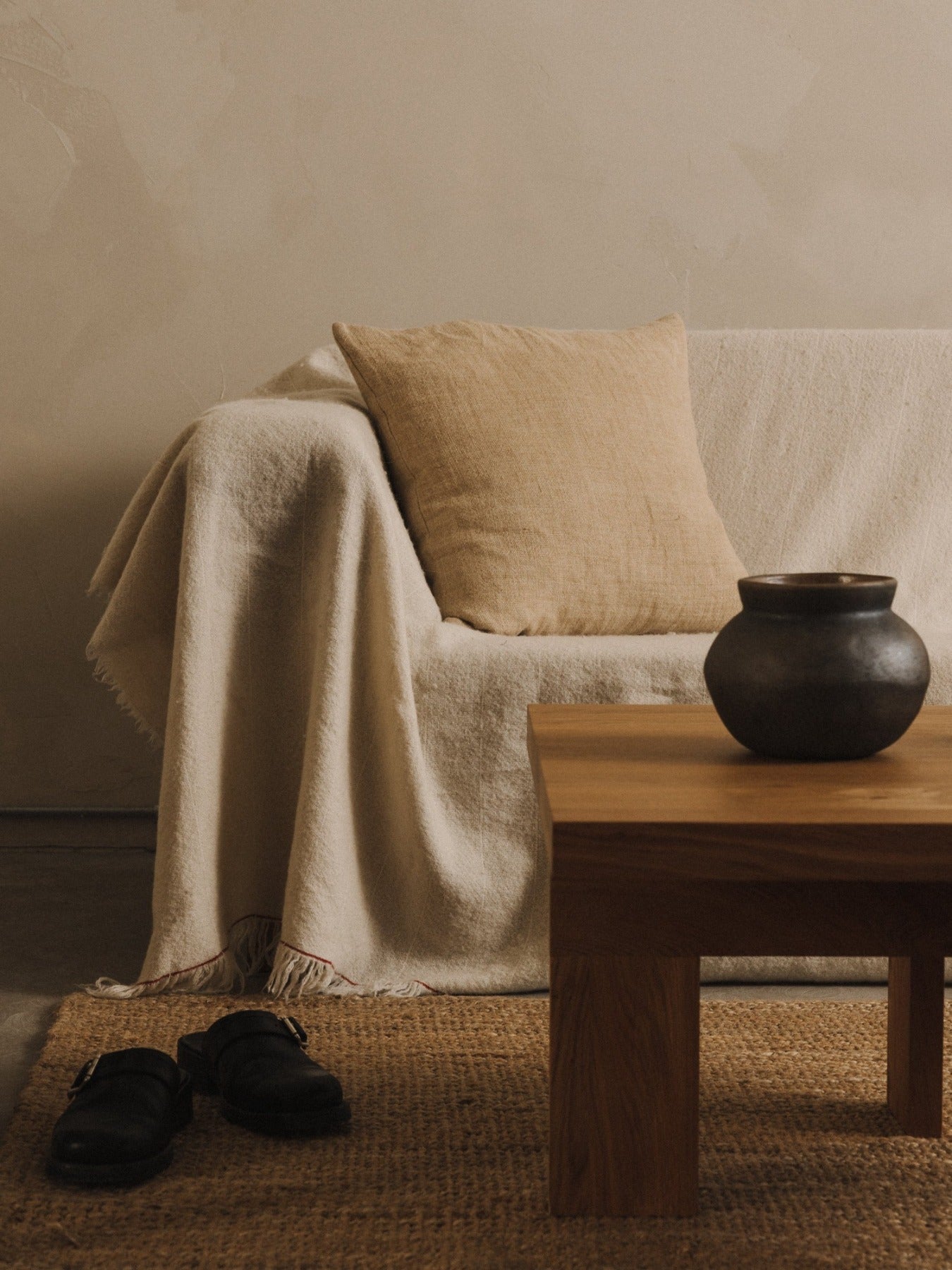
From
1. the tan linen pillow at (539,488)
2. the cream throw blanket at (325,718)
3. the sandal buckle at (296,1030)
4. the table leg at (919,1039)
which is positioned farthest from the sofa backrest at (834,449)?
the sandal buckle at (296,1030)

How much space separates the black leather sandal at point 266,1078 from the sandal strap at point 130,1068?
0.16ft

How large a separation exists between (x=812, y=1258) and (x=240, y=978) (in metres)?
0.78

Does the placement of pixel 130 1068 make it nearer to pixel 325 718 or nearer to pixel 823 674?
pixel 325 718

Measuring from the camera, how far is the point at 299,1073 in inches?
44.0

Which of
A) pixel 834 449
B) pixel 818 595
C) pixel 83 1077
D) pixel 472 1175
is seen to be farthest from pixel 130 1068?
pixel 834 449

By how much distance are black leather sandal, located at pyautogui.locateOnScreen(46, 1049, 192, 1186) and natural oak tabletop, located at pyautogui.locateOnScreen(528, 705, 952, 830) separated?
0.42 m

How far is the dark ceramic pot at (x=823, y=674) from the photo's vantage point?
90cm

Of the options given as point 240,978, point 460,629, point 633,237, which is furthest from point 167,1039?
point 633,237

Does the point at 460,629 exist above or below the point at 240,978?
above

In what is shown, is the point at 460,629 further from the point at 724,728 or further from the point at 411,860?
the point at 724,728

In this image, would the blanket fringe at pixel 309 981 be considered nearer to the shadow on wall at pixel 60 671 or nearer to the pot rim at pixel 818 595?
the pot rim at pixel 818 595

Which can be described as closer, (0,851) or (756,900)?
(756,900)

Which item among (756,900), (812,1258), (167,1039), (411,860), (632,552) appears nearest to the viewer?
(756,900)

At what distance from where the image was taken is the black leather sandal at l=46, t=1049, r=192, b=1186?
100cm
